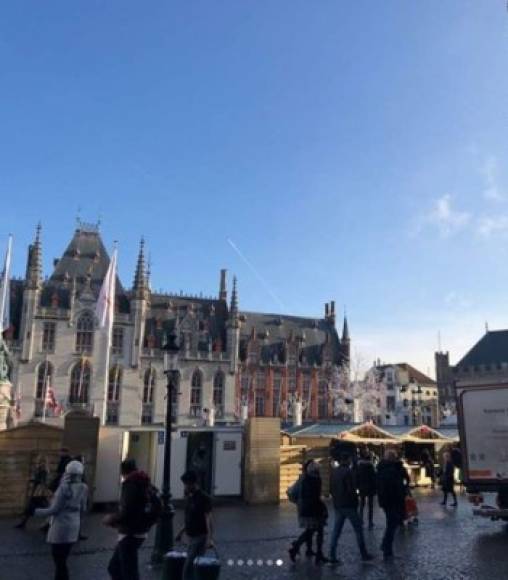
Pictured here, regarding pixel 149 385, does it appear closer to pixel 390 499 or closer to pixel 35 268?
pixel 35 268

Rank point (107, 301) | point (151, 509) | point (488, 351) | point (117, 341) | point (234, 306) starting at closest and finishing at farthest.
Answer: point (151, 509) → point (107, 301) → point (117, 341) → point (234, 306) → point (488, 351)

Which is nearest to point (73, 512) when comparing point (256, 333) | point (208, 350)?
point (208, 350)

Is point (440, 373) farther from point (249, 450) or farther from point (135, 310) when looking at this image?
point (249, 450)

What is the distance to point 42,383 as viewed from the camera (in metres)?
49.7

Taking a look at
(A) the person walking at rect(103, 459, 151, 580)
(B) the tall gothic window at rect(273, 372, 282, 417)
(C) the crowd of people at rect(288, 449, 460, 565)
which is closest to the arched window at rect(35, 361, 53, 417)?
(B) the tall gothic window at rect(273, 372, 282, 417)

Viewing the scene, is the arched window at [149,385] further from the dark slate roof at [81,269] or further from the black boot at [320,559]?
the black boot at [320,559]

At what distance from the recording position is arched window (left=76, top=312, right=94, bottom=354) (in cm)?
5138

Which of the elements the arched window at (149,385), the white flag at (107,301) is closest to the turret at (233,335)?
the arched window at (149,385)

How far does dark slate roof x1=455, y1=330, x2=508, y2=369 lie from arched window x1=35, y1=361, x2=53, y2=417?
57.9 metres

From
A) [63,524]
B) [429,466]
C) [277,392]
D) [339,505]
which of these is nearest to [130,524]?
[63,524]

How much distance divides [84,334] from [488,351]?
57125mm

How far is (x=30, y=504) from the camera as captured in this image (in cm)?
1351

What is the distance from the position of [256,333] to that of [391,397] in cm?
3255

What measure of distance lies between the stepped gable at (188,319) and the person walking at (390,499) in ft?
154
